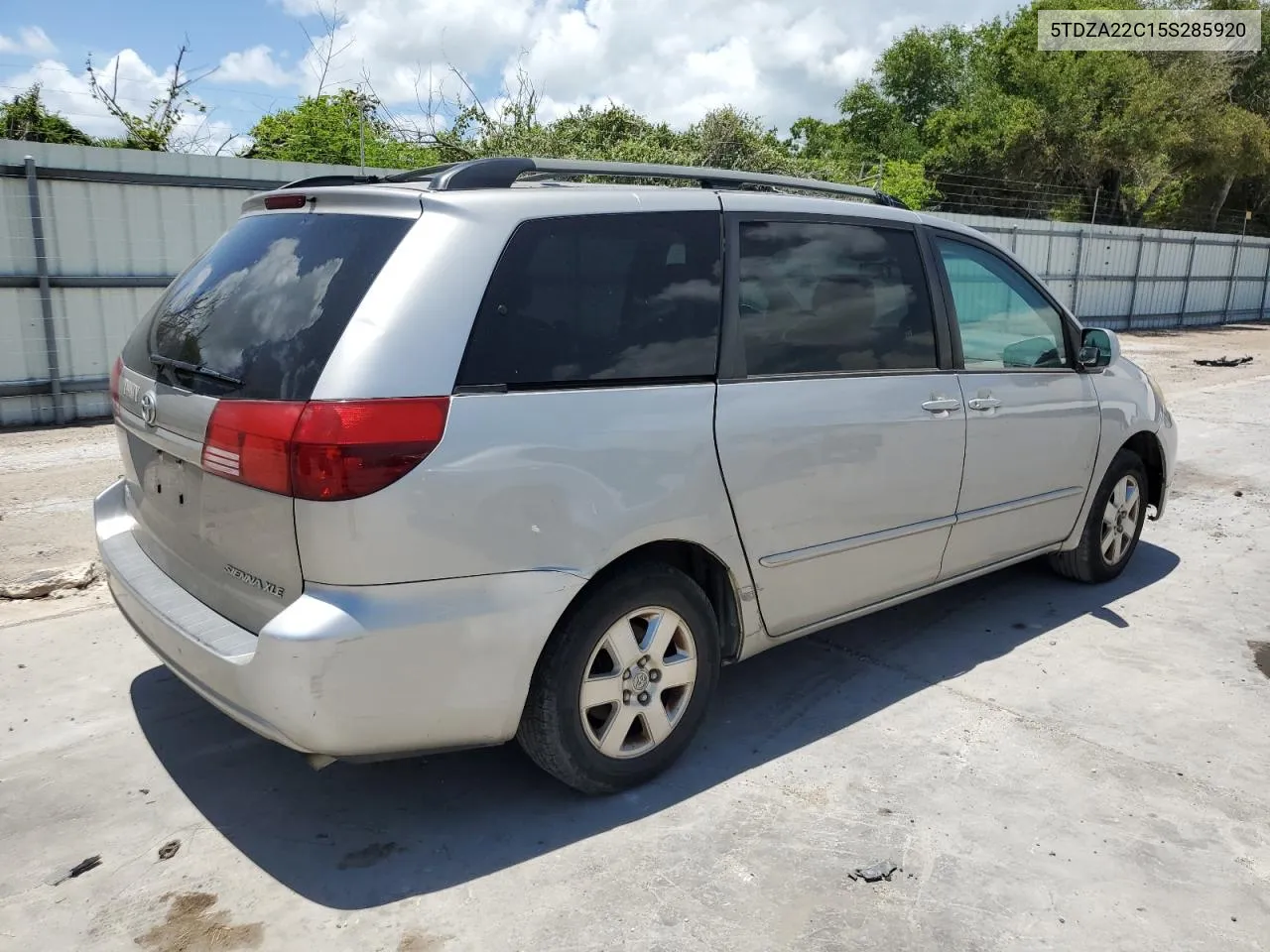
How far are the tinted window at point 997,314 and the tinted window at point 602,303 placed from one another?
1.35m

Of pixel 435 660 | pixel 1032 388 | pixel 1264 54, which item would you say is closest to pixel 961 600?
pixel 1032 388

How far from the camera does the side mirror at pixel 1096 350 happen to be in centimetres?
466

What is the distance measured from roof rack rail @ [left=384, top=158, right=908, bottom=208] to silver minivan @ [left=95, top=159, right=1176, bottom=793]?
0.01 metres

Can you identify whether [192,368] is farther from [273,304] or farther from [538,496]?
[538,496]

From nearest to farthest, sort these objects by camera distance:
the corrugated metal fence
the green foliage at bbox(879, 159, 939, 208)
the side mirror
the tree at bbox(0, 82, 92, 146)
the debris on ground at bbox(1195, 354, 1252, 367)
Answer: the side mirror < the corrugated metal fence < the tree at bbox(0, 82, 92, 146) < the debris on ground at bbox(1195, 354, 1252, 367) < the green foliage at bbox(879, 159, 939, 208)

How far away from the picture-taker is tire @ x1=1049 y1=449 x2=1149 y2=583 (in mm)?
4977

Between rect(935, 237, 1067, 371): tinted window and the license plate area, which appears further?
rect(935, 237, 1067, 371): tinted window

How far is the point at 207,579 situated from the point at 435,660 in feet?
2.52

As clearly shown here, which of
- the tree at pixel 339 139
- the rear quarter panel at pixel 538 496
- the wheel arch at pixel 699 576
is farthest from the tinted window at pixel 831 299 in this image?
the tree at pixel 339 139

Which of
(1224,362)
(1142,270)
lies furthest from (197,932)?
(1142,270)

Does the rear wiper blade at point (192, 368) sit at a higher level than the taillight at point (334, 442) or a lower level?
higher

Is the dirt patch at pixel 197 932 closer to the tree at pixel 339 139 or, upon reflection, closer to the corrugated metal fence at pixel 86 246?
the corrugated metal fence at pixel 86 246

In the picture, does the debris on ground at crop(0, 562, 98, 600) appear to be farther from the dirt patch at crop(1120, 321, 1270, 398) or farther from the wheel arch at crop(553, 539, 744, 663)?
the dirt patch at crop(1120, 321, 1270, 398)

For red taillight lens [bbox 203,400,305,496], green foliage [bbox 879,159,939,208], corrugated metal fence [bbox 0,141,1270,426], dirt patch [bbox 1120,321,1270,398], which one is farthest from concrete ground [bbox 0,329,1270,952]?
green foliage [bbox 879,159,939,208]
